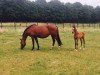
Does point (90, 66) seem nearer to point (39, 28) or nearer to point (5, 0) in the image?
point (39, 28)

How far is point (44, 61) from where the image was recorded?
16.4m

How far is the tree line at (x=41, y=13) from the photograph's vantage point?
268 ft

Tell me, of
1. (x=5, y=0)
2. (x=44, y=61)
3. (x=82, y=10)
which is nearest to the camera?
(x=44, y=61)

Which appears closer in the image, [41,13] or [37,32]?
[37,32]

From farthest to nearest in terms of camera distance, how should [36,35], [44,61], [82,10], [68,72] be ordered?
[82,10]
[36,35]
[44,61]
[68,72]

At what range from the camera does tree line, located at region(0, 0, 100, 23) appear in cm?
8162

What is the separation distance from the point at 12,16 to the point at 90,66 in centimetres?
6712

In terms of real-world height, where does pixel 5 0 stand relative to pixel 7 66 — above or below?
above

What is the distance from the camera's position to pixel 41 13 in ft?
307

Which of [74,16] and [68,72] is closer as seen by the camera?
[68,72]

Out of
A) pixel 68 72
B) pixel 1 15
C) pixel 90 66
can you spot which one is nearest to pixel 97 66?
pixel 90 66

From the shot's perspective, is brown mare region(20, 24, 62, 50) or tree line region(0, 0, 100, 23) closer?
brown mare region(20, 24, 62, 50)

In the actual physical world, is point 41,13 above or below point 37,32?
above

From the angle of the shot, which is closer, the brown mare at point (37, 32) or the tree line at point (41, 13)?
the brown mare at point (37, 32)
